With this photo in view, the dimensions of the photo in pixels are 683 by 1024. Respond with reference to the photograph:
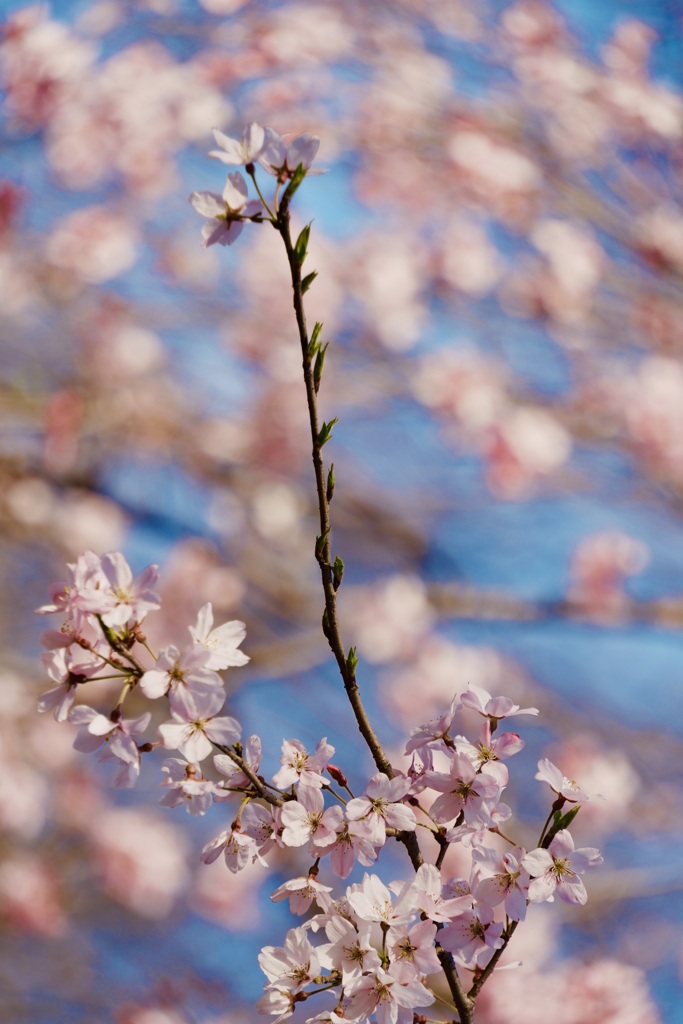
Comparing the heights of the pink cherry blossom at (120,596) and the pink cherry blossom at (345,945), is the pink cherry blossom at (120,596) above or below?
above

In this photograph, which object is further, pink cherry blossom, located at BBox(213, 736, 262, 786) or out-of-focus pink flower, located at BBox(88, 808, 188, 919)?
out-of-focus pink flower, located at BBox(88, 808, 188, 919)

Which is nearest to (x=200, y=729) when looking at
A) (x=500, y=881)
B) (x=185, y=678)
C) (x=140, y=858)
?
(x=185, y=678)

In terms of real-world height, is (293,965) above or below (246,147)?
below

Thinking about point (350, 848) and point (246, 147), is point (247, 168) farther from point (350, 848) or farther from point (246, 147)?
point (350, 848)

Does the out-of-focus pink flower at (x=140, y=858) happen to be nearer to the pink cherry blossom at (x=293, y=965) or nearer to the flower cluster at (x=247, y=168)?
the pink cherry blossom at (x=293, y=965)

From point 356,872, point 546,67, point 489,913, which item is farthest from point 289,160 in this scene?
point 546,67

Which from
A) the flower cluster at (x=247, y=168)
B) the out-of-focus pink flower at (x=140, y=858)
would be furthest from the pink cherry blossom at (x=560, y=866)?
the out-of-focus pink flower at (x=140, y=858)

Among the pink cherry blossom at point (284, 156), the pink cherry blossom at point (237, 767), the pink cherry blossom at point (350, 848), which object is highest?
the pink cherry blossom at point (284, 156)

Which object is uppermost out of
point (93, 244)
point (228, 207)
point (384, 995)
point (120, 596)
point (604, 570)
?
point (93, 244)

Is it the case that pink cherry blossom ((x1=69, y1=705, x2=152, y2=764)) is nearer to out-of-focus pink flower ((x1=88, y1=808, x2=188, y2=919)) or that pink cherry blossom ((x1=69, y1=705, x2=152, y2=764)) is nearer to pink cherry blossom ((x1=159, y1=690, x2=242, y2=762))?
pink cherry blossom ((x1=159, y1=690, x2=242, y2=762))

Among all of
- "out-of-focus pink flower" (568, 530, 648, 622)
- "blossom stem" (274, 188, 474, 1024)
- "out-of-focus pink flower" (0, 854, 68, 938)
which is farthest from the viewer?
"out-of-focus pink flower" (568, 530, 648, 622)

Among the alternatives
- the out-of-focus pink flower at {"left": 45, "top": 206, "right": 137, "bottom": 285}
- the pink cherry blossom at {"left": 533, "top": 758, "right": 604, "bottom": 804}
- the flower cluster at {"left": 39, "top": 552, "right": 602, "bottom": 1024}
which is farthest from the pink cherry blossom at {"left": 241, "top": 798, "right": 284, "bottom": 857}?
the out-of-focus pink flower at {"left": 45, "top": 206, "right": 137, "bottom": 285}
